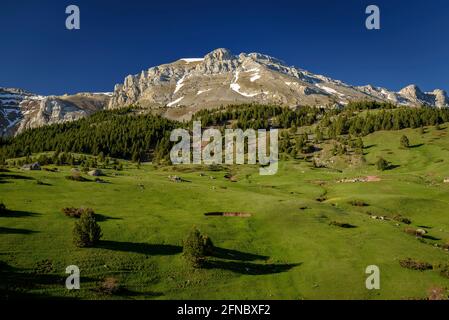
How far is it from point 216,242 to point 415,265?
2166cm

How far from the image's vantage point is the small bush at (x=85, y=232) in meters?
41.1

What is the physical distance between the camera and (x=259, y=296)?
3562 cm

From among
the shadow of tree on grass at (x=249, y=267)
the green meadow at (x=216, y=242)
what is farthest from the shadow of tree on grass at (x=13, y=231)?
the shadow of tree on grass at (x=249, y=267)

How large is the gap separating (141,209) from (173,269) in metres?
21.8

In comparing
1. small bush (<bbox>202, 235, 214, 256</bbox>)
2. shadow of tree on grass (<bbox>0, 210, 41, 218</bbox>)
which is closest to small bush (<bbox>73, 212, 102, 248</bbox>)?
small bush (<bbox>202, 235, 214, 256</bbox>)

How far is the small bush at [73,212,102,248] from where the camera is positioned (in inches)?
1616

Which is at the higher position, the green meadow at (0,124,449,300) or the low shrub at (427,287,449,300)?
the green meadow at (0,124,449,300)

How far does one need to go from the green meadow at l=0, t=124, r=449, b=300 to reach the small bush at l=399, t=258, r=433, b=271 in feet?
2.00

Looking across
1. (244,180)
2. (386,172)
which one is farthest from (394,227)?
(386,172)

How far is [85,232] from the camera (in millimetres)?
41125

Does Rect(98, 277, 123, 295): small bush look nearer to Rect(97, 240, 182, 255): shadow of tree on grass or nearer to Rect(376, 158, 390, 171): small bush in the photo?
Rect(97, 240, 182, 255): shadow of tree on grass

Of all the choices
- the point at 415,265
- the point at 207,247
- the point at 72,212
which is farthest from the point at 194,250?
the point at 415,265
